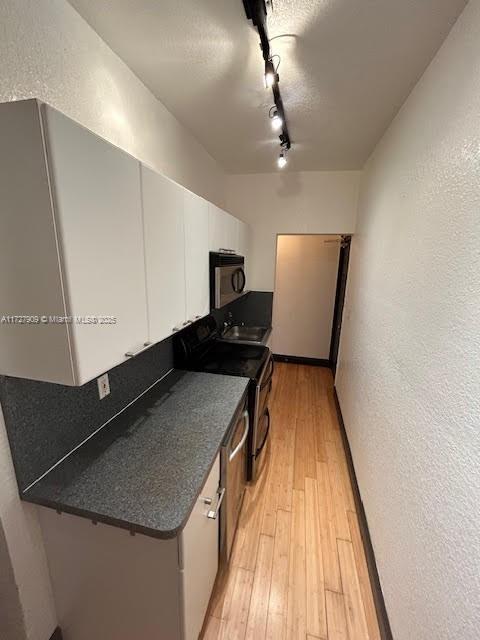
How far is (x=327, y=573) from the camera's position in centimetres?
151

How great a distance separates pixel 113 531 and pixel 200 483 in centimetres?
32

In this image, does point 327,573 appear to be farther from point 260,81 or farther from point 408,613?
point 260,81

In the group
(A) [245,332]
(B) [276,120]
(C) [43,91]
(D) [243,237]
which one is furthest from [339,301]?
(C) [43,91]

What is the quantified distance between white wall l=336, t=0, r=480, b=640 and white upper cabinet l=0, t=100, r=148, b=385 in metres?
1.17

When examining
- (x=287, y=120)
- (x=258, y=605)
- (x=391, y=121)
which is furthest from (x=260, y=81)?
(x=258, y=605)

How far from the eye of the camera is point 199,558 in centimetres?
107

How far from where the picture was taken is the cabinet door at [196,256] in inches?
56.6

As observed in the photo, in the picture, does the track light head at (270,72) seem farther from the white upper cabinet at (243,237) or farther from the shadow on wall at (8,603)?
the shadow on wall at (8,603)

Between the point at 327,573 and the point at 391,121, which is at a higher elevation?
the point at 391,121

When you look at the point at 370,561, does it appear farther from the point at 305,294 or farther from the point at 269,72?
the point at 305,294

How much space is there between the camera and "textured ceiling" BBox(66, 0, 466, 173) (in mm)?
1018

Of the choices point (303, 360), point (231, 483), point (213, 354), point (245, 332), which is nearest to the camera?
point (231, 483)

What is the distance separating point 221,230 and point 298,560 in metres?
2.21

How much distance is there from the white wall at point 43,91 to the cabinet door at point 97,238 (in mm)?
313
